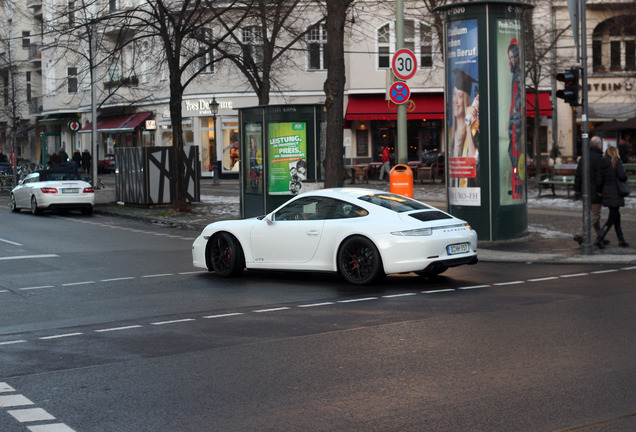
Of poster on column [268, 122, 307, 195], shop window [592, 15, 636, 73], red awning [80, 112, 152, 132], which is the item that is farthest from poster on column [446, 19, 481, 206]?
red awning [80, 112, 152, 132]

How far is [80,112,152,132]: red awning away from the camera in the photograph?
5516 cm

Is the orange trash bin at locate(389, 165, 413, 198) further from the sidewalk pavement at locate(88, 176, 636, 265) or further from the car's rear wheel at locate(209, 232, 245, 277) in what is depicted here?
the car's rear wheel at locate(209, 232, 245, 277)

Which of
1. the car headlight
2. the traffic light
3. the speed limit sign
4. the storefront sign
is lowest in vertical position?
the car headlight

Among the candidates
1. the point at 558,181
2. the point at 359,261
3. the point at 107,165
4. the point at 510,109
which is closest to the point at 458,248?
the point at 359,261

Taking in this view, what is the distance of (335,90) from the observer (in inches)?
831

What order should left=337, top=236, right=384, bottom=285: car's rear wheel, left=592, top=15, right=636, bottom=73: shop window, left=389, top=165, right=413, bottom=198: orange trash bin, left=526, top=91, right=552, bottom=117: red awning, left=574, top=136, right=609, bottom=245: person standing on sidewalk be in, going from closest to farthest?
left=337, top=236, right=384, bottom=285: car's rear wheel < left=574, top=136, right=609, bottom=245: person standing on sidewalk < left=389, top=165, right=413, bottom=198: orange trash bin < left=592, top=15, right=636, bottom=73: shop window < left=526, top=91, right=552, bottom=117: red awning

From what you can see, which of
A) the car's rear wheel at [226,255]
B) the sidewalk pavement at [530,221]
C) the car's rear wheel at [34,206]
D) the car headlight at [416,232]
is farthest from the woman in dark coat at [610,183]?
the car's rear wheel at [34,206]

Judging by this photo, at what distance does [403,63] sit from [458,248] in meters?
6.51

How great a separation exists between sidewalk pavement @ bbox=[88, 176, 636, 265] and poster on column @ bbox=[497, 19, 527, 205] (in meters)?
1.11

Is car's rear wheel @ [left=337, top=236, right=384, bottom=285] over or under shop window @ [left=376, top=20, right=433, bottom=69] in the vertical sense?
under

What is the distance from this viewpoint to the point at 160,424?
6.18 meters

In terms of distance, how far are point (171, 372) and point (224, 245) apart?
672 cm

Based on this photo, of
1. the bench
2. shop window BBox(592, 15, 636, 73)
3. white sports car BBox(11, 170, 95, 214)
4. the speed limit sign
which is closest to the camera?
the speed limit sign

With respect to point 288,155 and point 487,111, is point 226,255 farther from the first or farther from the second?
point 288,155
